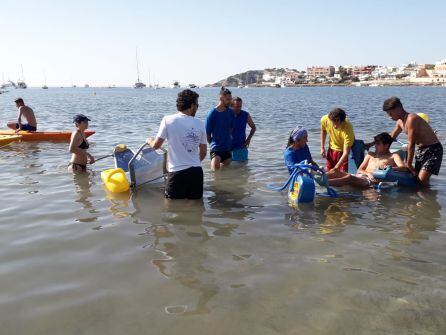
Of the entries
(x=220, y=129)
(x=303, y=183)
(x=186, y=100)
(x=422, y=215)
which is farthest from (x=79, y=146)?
(x=422, y=215)

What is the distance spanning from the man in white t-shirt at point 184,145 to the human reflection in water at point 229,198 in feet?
1.68

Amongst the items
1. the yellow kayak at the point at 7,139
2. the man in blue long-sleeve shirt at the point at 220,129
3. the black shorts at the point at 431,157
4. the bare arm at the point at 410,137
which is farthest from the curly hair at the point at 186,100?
the yellow kayak at the point at 7,139

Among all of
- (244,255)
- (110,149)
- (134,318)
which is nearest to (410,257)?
(244,255)

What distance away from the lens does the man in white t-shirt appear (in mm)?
5793

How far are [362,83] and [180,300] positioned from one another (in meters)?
178

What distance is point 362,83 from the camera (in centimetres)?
16900

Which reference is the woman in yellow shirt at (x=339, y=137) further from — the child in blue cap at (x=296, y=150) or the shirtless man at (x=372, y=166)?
the child in blue cap at (x=296, y=150)

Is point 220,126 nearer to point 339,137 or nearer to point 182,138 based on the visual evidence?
point 339,137

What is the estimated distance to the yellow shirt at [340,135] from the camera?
7527 mm

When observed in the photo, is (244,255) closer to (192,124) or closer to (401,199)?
(192,124)

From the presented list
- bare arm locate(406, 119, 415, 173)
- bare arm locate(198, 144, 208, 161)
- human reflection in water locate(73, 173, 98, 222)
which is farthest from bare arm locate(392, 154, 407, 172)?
human reflection in water locate(73, 173, 98, 222)

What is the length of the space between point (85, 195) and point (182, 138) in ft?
8.01

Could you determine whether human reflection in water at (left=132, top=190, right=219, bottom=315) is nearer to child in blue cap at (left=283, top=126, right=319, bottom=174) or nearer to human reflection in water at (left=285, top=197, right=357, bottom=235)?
human reflection in water at (left=285, top=197, right=357, bottom=235)

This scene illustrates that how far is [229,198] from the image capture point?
23.3 feet
